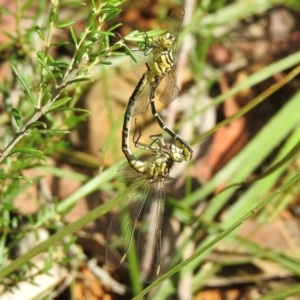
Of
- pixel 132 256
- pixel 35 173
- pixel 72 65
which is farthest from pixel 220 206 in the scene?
pixel 72 65

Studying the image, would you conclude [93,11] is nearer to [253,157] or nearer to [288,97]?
[253,157]

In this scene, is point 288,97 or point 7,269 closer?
point 7,269

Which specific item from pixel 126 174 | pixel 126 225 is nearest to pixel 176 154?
pixel 126 174

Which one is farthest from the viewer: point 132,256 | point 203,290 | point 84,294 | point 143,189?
point 203,290

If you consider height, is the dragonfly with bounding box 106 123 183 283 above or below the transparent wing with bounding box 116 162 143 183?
below

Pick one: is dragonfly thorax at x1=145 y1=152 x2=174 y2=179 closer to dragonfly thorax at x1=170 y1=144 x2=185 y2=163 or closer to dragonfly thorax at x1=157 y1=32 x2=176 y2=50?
dragonfly thorax at x1=170 y1=144 x2=185 y2=163

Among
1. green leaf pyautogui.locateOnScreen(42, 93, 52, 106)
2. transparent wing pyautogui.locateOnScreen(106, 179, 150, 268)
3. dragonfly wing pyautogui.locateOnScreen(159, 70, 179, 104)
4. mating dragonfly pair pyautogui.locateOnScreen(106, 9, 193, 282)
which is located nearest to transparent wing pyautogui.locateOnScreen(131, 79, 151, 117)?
mating dragonfly pair pyautogui.locateOnScreen(106, 9, 193, 282)

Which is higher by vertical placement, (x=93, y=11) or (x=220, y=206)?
(x=93, y=11)
